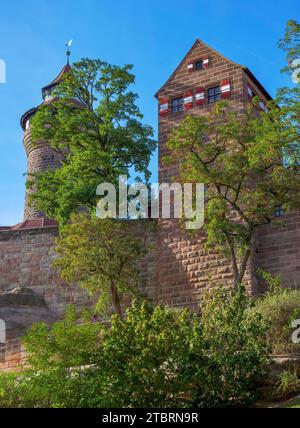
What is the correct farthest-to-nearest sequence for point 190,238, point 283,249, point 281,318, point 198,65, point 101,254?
point 198,65 → point 190,238 → point 283,249 → point 101,254 → point 281,318

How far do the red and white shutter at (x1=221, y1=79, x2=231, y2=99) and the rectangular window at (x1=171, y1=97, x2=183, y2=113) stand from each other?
5.76 feet

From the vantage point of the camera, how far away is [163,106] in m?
28.8

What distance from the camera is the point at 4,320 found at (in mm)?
27438

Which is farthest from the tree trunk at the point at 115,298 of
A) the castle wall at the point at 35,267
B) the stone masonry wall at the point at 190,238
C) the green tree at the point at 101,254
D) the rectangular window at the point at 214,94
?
the rectangular window at the point at 214,94

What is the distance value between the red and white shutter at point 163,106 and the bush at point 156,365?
12.9m

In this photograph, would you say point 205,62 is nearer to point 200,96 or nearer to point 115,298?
point 200,96

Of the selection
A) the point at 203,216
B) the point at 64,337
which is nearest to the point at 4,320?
the point at 203,216

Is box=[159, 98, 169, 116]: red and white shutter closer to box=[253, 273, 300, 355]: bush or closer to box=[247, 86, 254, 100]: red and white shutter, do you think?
box=[247, 86, 254, 100]: red and white shutter

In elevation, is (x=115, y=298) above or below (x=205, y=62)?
below

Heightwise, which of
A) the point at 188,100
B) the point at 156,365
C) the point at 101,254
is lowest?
the point at 156,365

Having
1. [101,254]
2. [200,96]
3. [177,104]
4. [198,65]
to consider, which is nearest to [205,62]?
[198,65]

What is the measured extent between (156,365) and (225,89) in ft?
46.9

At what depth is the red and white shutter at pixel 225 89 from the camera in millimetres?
27438

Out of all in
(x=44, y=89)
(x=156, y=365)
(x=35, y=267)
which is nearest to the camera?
(x=156, y=365)
